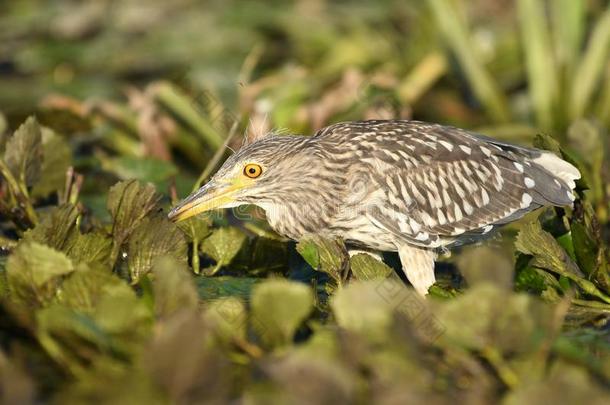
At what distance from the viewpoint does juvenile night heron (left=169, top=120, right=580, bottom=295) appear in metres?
5.51

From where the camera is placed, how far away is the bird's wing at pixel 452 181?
5.65m

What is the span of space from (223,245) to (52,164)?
138 cm

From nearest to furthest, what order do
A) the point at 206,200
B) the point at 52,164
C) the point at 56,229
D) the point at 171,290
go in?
1. the point at 171,290
2. the point at 56,229
3. the point at 206,200
4. the point at 52,164

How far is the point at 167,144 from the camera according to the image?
8.19 meters

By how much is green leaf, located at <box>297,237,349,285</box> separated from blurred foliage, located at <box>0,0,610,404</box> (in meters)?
0.01

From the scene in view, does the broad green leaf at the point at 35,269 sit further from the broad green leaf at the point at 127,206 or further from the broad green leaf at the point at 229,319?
the broad green leaf at the point at 127,206

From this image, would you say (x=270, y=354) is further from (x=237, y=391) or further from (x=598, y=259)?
(x=598, y=259)

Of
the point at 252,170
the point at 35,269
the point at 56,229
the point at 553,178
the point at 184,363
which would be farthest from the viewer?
the point at 553,178

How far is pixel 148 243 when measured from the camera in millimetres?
5078

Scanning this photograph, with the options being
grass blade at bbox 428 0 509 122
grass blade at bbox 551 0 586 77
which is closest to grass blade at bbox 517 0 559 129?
grass blade at bbox 551 0 586 77

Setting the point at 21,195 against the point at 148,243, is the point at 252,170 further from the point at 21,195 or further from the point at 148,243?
the point at 21,195

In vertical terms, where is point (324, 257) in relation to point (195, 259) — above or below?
above

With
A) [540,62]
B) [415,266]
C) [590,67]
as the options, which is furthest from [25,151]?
[590,67]

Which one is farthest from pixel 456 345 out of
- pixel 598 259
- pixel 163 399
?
pixel 598 259
